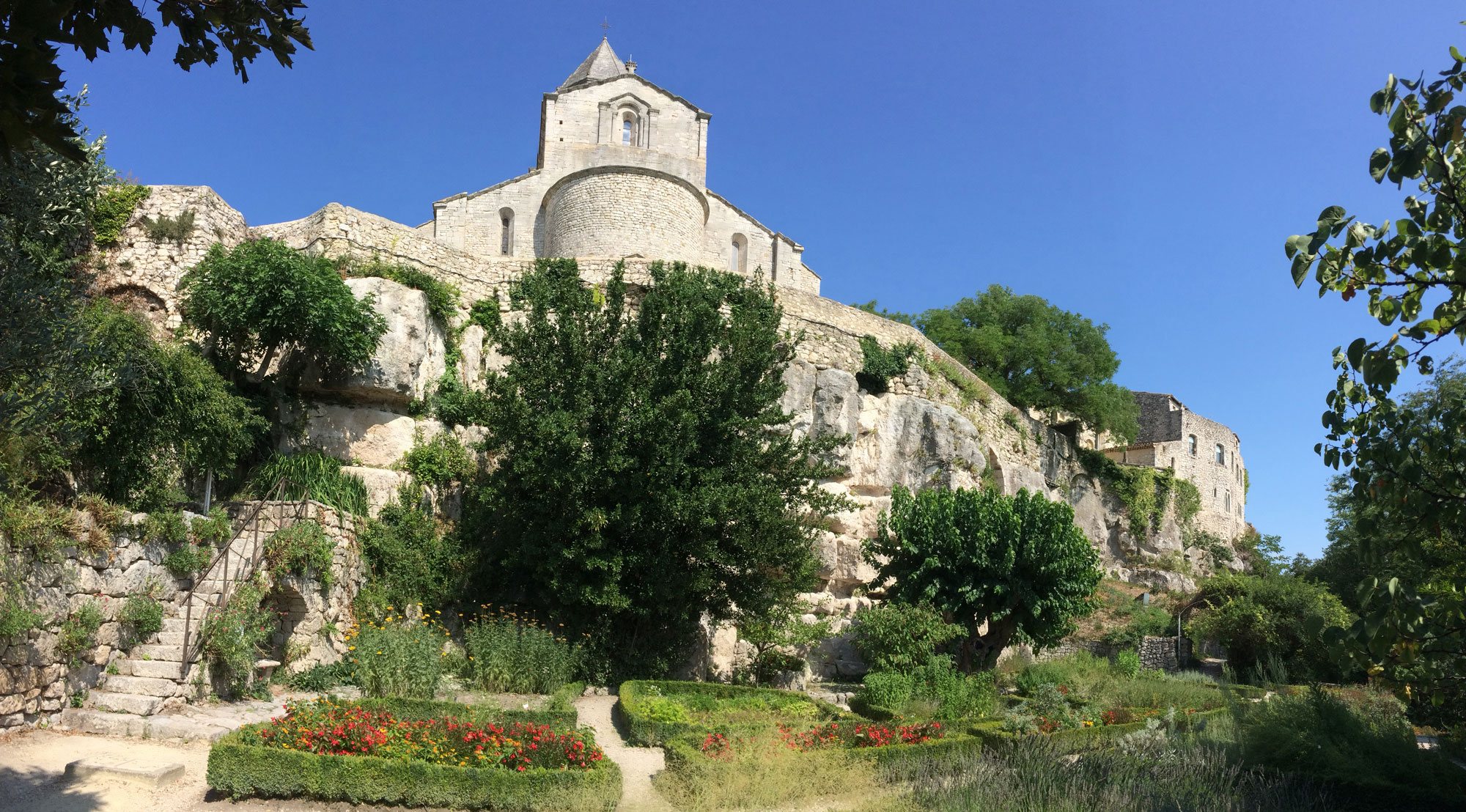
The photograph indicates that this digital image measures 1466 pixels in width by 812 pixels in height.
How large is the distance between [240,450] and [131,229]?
5.12 m

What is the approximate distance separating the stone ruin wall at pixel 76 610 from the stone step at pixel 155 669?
0.05 ft

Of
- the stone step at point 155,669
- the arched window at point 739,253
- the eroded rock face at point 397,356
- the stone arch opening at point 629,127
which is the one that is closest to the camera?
the stone step at point 155,669

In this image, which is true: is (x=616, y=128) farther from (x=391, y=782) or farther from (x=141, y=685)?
(x=391, y=782)

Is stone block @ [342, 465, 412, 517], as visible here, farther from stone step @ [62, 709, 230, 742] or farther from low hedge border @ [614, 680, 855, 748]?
stone step @ [62, 709, 230, 742]

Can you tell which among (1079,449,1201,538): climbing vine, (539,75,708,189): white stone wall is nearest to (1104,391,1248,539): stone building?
(1079,449,1201,538): climbing vine

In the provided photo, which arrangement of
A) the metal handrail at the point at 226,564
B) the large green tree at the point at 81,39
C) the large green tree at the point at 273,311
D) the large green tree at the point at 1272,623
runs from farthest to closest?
1. the large green tree at the point at 1272,623
2. the large green tree at the point at 273,311
3. the metal handrail at the point at 226,564
4. the large green tree at the point at 81,39

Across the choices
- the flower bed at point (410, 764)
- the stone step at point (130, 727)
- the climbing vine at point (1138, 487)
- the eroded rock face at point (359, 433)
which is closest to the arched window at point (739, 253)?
the climbing vine at point (1138, 487)

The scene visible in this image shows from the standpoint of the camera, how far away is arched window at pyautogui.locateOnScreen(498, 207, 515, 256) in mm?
27297

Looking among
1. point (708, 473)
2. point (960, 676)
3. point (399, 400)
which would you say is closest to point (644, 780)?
point (708, 473)

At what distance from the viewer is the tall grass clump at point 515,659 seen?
12.8m

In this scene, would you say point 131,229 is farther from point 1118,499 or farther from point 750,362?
point 1118,499

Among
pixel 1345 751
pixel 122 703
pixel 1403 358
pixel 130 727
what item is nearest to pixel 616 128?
pixel 122 703

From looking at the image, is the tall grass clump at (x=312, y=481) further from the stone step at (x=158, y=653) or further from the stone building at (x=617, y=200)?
the stone building at (x=617, y=200)

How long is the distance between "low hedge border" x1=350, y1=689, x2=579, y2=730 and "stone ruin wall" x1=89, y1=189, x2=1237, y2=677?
228 inches
